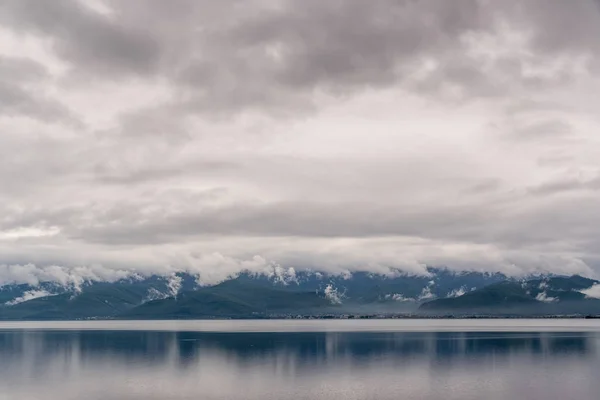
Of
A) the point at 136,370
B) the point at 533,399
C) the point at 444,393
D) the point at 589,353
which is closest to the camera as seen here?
the point at 533,399

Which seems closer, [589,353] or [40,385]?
[40,385]

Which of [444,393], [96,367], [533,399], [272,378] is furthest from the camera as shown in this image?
[96,367]

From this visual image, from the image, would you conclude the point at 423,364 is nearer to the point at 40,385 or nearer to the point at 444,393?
the point at 444,393

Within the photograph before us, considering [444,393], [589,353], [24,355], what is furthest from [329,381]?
[24,355]

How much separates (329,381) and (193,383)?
24.9 m

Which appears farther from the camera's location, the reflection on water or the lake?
the reflection on water

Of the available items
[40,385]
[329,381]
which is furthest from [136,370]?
[329,381]

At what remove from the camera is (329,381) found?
124938 millimetres

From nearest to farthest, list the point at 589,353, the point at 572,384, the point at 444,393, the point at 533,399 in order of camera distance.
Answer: the point at 533,399 → the point at 444,393 → the point at 572,384 → the point at 589,353

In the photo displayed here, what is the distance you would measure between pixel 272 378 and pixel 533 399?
163ft

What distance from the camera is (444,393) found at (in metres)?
108

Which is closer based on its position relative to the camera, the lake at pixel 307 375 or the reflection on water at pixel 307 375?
the lake at pixel 307 375

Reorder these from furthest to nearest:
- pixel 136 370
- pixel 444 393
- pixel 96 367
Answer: pixel 96 367
pixel 136 370
pixel 444 393

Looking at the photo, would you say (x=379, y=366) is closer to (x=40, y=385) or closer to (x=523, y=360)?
(x=523, y=360)
